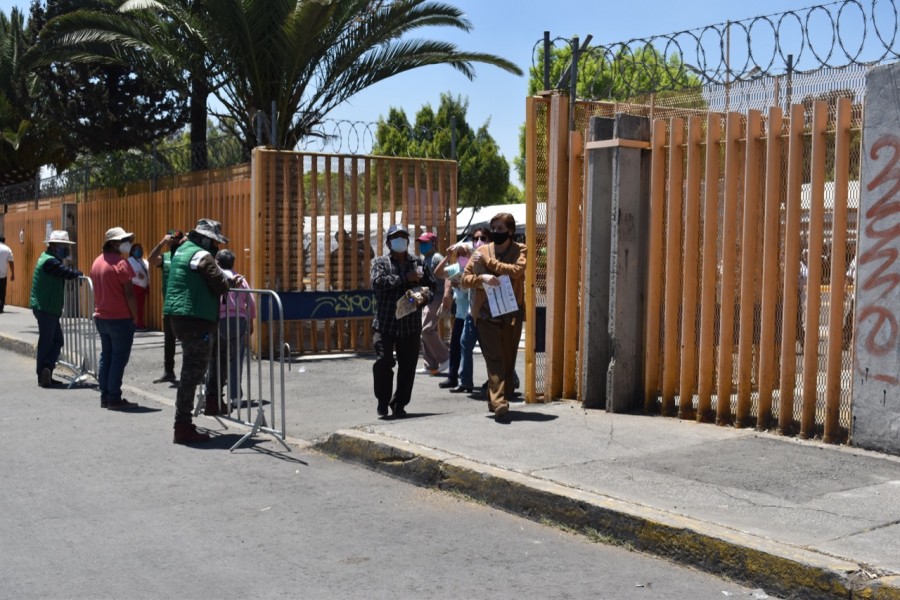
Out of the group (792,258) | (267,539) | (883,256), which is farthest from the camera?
(792,258)

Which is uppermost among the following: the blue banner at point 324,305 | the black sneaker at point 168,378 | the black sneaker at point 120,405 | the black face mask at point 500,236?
the black face mask at point 500,236

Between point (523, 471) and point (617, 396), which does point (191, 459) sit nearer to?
point (523, 471)

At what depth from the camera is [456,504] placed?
654cm

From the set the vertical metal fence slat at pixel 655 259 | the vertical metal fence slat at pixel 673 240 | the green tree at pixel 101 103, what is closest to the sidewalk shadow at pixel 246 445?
the vertical metal fence slat at pixel 655 259

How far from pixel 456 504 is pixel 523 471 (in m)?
0.47

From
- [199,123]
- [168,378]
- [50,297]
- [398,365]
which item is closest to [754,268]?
[398,365]

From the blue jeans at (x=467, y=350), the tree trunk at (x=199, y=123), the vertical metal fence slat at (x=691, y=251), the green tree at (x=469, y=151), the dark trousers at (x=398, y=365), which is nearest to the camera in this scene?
the vertical metal fence slat at (x=691, y=251)

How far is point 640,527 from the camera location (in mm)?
5535

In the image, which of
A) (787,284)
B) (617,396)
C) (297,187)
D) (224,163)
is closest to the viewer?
(787,284)

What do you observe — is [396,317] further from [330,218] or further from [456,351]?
[330,218]

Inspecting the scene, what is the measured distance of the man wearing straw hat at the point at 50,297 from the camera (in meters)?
11.2

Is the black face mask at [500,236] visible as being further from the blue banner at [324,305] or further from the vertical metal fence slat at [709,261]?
the blue banner at [324,305]

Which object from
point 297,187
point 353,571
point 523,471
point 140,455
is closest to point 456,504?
point 523,471

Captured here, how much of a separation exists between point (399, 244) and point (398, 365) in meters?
1.04
